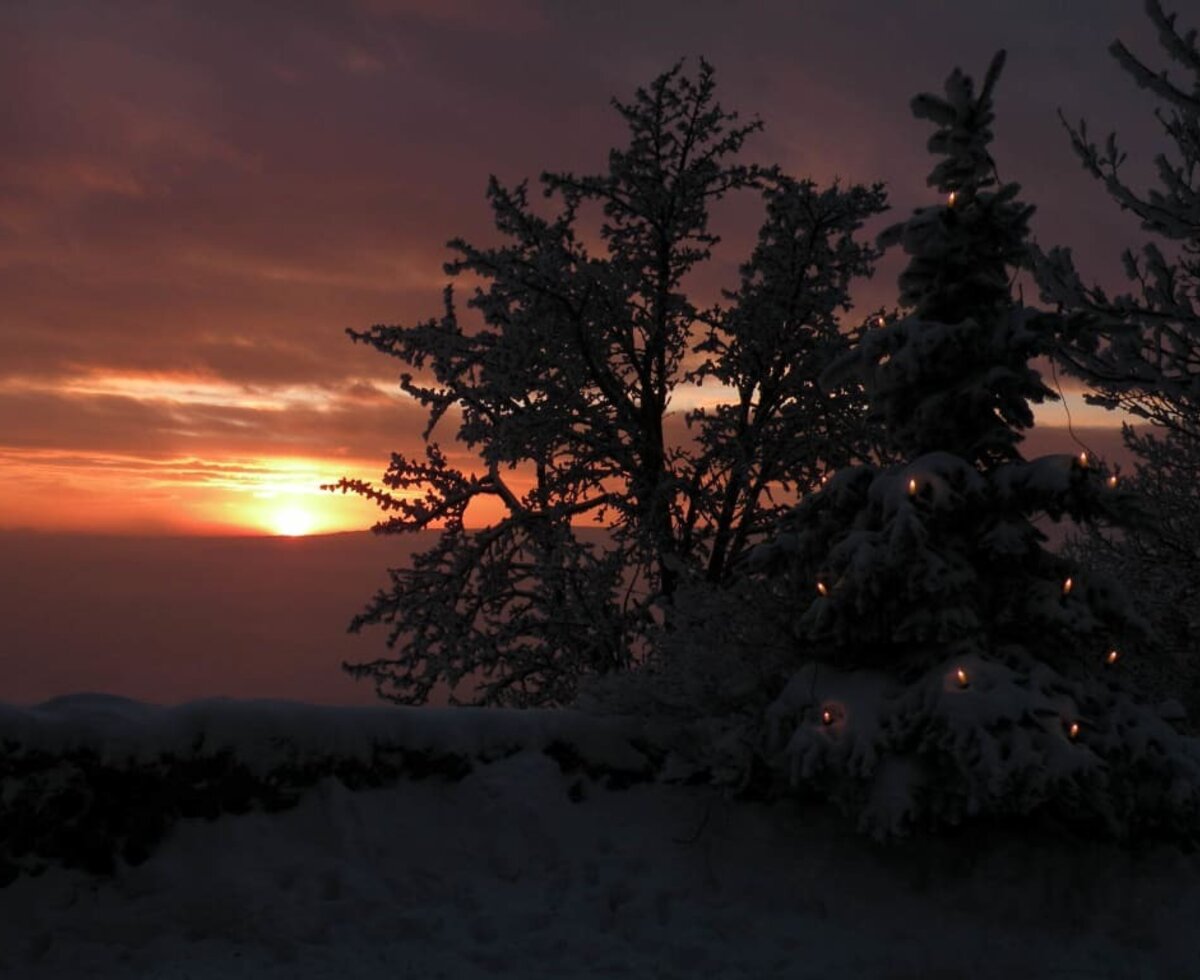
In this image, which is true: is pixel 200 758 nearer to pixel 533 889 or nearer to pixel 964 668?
pixel 533 889

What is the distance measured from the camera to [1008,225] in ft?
26.1

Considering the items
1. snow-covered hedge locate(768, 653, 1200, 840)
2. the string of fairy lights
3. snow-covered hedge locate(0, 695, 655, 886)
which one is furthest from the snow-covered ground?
the string of fairy lights

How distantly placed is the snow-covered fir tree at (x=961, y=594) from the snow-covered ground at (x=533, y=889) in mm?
512

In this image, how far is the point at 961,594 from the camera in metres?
7.43

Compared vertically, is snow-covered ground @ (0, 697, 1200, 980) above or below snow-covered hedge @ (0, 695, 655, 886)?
below

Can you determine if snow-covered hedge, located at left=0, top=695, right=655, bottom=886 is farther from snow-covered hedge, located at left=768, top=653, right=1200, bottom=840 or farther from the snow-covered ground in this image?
snow-covered hedge, located at left=768, top=653, right=1200, bottom=840

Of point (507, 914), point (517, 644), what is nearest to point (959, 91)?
point (507, 914)

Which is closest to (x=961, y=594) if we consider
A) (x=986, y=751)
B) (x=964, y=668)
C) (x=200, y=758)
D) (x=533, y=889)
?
(x=964, y=668)

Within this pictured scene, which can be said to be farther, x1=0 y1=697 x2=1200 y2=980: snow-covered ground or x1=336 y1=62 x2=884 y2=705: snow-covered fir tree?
x1=336 y1=62 x2=884 y2=705: snow-covered fir tree

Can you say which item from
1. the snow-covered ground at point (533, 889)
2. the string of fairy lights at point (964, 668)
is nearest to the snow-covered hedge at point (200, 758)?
the snow-covered ground at point (533, 889)

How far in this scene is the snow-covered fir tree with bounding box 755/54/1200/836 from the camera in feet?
22.4

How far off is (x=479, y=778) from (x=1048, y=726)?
3875 millimetres

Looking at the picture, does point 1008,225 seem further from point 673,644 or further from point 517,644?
point 517,644

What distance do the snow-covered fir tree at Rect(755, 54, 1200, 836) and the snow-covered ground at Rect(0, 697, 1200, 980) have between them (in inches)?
20.1
